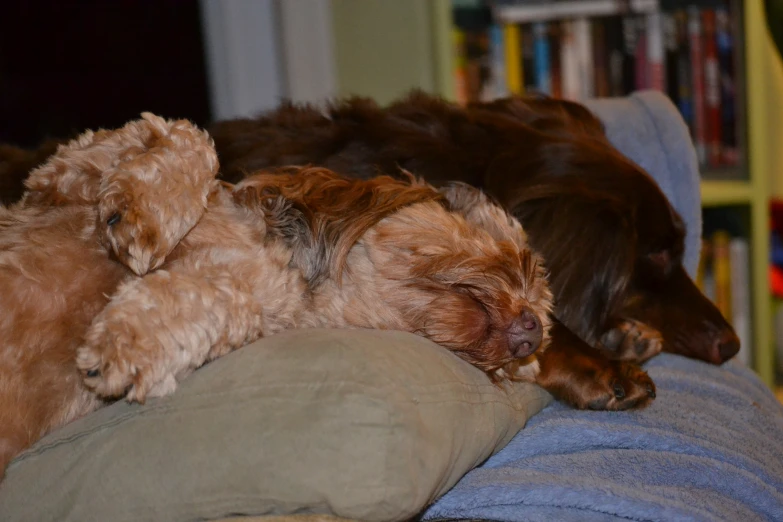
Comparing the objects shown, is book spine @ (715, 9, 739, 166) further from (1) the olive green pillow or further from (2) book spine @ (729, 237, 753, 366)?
(1) the olive green pillow

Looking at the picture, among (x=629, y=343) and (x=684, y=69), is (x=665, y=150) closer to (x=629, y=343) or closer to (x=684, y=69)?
(x=629, y=343)

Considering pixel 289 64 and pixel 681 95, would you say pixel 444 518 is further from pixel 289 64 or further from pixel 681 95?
pixel 289 64

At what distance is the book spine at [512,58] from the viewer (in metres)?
3.59

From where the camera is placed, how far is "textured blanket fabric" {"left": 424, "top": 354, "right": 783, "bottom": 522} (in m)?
1.33

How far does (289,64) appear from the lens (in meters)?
4.20

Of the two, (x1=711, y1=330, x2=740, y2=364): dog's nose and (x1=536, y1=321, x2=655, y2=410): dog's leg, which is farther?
(x1=711, y1=330, x2=740, y2=364): dog's nose

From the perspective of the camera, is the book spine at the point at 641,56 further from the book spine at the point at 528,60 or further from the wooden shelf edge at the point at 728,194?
the wooden shelf edge at the point at 728,194

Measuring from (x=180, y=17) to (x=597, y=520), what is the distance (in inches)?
155

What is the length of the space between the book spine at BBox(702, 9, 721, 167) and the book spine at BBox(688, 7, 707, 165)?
0.05 ft

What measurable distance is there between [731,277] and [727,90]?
2.54ft

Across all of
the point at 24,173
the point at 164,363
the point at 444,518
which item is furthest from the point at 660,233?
the point at 24,173

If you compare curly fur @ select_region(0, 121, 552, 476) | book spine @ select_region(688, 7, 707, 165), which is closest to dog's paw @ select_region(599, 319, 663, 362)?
curly fur @ select_region(0, 121, 552, 476)

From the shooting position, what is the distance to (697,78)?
11.5 feet

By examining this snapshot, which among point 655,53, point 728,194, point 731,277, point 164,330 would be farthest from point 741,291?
point 164,330
